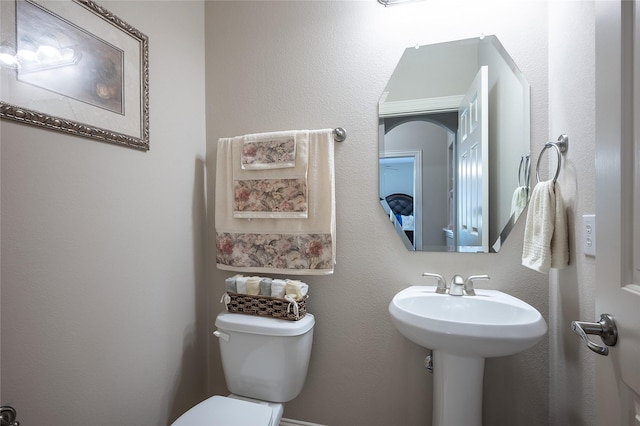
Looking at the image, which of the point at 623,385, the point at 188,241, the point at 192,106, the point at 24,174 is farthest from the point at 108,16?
the point at 623,385

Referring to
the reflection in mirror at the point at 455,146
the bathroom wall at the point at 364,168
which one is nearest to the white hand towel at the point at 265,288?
the bathroom wall at the point at 364,168

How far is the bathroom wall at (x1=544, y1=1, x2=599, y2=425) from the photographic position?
906mm

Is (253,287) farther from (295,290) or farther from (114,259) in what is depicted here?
(114,259)

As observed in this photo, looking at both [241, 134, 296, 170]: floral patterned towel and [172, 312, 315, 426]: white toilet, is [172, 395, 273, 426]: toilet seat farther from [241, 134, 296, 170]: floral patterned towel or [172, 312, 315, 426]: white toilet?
[241, 134, 296, 170]: floral patterned towel

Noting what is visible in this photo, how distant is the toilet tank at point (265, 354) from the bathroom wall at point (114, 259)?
1.02 feet

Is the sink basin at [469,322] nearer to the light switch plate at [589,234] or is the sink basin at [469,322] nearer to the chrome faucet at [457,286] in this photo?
the chrome faucet at [457,286]

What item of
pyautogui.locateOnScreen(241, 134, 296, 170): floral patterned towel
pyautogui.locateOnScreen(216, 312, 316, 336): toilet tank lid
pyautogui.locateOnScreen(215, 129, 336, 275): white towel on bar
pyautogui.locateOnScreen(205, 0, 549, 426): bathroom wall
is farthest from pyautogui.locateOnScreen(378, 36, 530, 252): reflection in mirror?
pyautogui.locateOnScreen(216, 312, 316, 336): toilet tank lid

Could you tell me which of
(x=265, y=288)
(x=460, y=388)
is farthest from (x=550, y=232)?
(x=265, y=288)

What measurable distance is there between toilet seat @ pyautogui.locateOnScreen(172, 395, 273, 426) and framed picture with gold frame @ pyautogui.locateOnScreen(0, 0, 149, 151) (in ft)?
3.53

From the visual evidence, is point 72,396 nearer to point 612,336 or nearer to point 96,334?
point 96,334

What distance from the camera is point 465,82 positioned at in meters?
1.33

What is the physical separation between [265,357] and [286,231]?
1.87 feet

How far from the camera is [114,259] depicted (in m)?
1.13

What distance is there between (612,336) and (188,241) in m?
1.57
